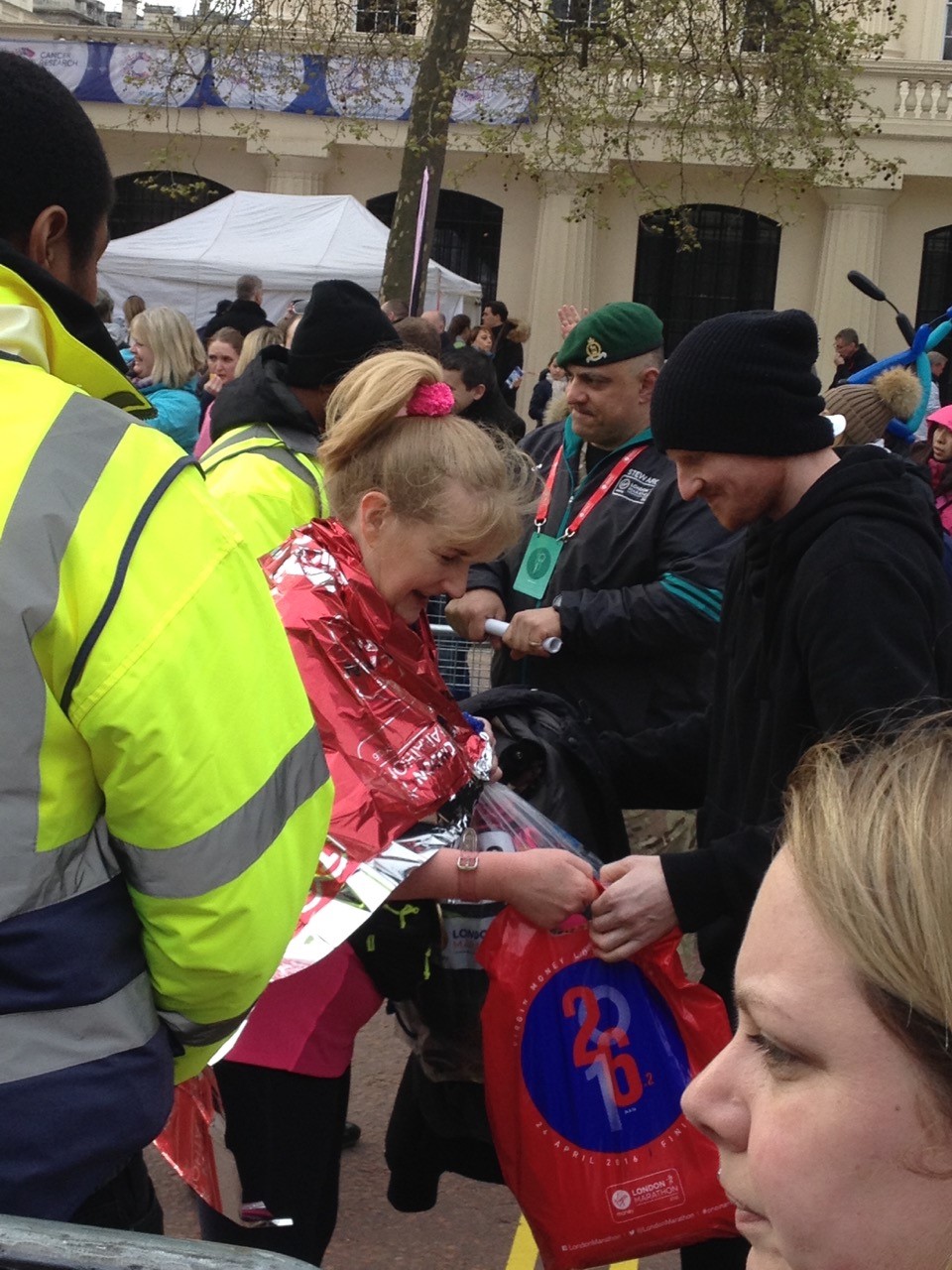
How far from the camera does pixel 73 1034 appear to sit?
1622mm

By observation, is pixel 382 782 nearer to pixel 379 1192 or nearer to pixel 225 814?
pixel 225 814

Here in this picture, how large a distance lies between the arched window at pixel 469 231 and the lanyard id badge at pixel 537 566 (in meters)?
22.2

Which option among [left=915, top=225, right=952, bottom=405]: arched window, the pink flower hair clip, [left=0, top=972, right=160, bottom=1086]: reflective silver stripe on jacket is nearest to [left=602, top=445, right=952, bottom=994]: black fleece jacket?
the pink flower hair clip

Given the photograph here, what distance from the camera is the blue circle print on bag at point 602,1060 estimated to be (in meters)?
2.47

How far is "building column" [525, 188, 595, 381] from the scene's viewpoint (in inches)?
957

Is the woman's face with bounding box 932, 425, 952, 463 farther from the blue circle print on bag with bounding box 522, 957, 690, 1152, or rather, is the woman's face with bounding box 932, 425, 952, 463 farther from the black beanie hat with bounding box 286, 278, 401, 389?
the blue circle print on bag with bounding box 522, 957, 690, 1152

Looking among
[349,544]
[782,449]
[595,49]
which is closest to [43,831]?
[349,544]

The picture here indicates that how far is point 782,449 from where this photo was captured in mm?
2498

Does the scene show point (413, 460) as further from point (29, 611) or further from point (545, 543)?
point (545, 543)

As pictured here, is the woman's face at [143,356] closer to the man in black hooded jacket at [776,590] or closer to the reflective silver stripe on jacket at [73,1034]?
the man in black hooded jacket at [776,590]

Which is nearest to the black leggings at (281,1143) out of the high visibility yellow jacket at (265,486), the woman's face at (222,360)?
the high visibility yellow jacket at (265,486)

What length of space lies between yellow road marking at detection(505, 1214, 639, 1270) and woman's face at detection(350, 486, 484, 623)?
1.78 metres

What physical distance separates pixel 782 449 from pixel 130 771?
1335 mm

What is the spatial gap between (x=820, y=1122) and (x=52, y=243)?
4.32ft
